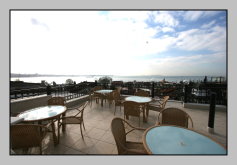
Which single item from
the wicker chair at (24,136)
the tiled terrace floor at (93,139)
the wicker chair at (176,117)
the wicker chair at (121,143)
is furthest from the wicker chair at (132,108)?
the wicker chair at (24,136)

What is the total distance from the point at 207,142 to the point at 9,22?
146 inches

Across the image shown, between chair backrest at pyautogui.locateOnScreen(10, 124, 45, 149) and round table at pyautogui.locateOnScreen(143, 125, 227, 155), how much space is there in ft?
5.82

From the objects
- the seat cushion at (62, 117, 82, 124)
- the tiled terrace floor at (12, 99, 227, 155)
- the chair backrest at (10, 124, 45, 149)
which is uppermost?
the chair backrest at (10, 124, 45, 149)

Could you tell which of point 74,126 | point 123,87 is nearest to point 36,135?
point 74,126

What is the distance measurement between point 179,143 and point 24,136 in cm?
233

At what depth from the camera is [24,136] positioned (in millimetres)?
1539

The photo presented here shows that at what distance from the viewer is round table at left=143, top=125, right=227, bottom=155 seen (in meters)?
1.07

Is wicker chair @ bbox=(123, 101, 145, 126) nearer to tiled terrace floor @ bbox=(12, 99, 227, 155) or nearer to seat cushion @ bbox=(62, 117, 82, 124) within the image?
tiled terrace floor @ bbox=(12, 99, 227, 155)

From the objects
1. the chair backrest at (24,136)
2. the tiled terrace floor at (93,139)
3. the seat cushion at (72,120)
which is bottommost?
the tiled terrace floor at (93,139)

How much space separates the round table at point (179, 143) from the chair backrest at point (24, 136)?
1.78 metres

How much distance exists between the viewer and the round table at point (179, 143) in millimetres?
1070

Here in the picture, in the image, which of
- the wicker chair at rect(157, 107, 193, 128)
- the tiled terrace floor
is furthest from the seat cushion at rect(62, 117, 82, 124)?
the wicker chair at rect(157, 107, 193, 128)

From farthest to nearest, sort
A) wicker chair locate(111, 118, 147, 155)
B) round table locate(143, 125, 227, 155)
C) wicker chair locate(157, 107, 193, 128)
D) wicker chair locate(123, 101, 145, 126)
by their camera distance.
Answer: wicker chair locate(123, 101, 145, 126) → wicker chair locate(157, 107, 193, 128) → wicker chair locate(111, 118, 147, 155) → round table locate(143, 125, 227, 155)

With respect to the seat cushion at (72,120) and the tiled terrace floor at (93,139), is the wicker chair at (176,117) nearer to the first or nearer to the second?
the tiled terrace floor at (93,139)
